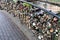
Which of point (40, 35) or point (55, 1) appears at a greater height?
point (55, 1)

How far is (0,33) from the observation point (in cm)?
584

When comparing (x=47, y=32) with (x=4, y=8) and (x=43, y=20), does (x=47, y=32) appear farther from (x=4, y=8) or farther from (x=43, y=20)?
(x=4, y=8)

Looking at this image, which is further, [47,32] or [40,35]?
[40,35]

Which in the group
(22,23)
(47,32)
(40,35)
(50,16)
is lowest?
(22,23)

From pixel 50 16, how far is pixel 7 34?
2200 millimetres

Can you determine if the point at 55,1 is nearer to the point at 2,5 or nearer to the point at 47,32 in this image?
the point at 47,32

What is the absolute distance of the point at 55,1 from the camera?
200 inches

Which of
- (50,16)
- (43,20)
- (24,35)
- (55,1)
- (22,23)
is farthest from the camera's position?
(22,23)

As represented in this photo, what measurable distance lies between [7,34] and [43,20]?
178 cm

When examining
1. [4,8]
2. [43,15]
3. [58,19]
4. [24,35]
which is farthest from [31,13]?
[4,8]

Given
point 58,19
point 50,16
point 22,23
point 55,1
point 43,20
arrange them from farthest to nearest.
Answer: point 22,23 < point 55,1 < point 43,20 < point 50,16 < point 58,19

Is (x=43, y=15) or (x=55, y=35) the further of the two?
(x=43, y=15)

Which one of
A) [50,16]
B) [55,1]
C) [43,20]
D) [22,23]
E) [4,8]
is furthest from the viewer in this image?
[4,8]

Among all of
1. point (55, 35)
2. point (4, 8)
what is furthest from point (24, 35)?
point (4, 8)
